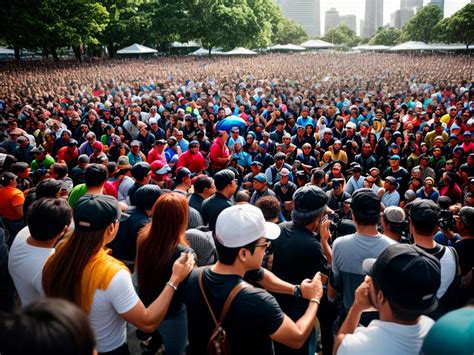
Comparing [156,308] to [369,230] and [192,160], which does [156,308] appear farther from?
[192,160]

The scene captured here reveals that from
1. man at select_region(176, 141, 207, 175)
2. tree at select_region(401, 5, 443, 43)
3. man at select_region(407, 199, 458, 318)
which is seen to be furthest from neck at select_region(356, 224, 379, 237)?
tree at select_region(401, 5, 443, 43)

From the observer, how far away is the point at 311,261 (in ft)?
10.1

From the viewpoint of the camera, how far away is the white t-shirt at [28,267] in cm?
259

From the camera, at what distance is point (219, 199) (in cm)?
475

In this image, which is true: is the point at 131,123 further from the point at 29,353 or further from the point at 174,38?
the point at 174,38

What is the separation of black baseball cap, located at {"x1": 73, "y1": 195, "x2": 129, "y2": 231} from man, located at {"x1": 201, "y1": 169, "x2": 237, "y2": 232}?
230 cm

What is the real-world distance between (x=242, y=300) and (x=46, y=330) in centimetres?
97

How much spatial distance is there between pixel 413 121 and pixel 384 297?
380 inches

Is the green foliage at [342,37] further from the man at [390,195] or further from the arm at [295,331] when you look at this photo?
the arm at [295,331]

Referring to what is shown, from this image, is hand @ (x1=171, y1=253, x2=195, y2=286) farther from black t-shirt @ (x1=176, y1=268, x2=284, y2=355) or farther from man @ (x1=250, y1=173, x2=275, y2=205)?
man @ (x1=250, y1=173, x2=275, y2=205)

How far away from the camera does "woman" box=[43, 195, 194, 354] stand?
2.17 metres

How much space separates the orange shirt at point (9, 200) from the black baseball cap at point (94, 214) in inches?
121

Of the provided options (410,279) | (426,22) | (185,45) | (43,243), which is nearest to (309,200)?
(410,279)

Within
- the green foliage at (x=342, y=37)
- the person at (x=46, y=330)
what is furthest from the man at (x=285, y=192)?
the green foliage at (x=342, y=37)
